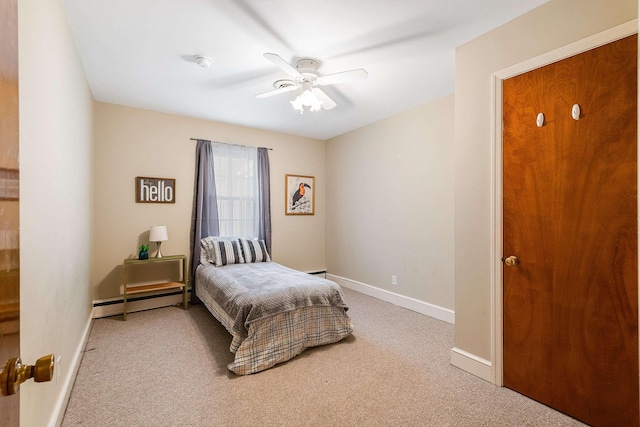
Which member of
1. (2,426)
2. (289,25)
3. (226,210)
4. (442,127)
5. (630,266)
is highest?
(289,25)

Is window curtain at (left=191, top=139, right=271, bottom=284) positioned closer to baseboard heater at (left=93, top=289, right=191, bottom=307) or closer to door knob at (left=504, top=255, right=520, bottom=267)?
baseboard heater at (left=93, top=289, right=191, bottom=307)

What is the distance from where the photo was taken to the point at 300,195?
4992 millimetres

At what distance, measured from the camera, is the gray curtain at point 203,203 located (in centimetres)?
399

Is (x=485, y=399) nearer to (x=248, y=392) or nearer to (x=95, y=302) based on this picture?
(x=248, y=392)

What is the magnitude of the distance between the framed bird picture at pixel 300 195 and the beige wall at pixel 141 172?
0.17m

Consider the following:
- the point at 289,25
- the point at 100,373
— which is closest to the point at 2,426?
the point at 100,373

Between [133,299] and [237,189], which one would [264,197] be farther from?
[133,299]

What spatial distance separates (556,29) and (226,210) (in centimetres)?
392

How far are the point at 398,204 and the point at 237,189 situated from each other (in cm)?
233

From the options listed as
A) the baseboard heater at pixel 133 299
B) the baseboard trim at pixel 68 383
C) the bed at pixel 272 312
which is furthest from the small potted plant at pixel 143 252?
the baseboard trim at pixel 68 383

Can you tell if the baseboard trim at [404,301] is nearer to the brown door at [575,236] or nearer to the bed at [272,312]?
the brown door at [575,236]

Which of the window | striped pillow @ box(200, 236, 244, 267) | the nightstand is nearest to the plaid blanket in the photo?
striped pillow @ box(200, 236, 244, 267)

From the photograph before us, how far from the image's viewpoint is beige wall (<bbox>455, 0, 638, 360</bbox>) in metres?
1.95

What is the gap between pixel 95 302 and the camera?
3449 mm
